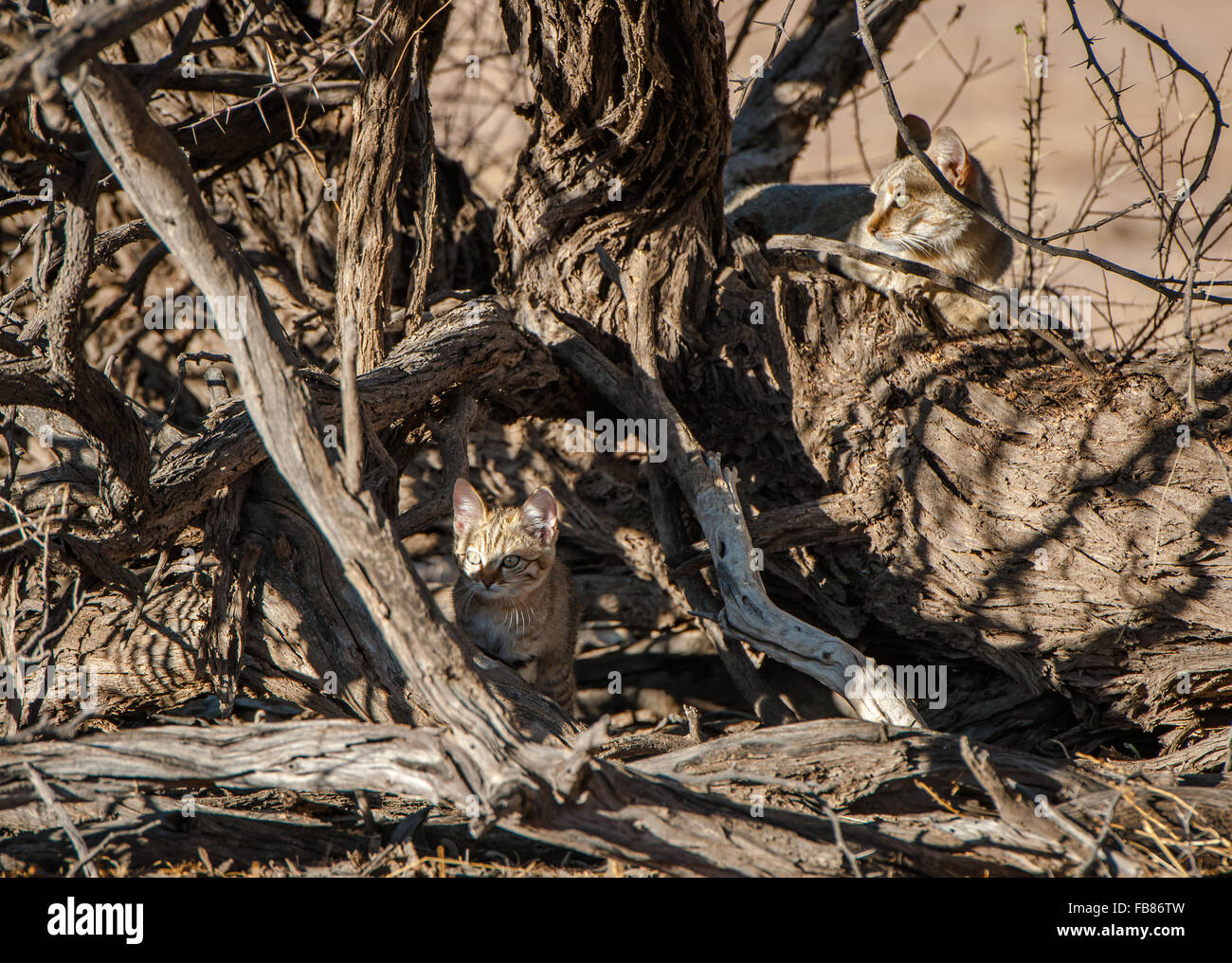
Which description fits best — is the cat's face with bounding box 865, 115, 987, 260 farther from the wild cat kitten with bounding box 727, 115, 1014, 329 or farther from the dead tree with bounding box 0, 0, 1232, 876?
the dead tree with bounding box 0, 0, 1232, 876

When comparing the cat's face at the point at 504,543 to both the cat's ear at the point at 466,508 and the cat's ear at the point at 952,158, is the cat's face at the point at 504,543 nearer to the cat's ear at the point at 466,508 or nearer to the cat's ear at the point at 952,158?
the cat's ear at the point at 466,508

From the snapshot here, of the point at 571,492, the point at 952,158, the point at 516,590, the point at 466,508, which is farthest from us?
the point at 571,492

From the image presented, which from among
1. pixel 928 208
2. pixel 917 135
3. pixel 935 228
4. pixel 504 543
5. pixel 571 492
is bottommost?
pixel 504 543

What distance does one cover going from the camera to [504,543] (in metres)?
4.73

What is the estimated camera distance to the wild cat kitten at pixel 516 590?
4.70m

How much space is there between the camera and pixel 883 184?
526 cm

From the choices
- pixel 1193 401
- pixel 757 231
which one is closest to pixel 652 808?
A: pixel 1193 401

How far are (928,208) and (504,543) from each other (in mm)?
2878

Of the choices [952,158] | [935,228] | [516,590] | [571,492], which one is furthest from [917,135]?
[516,590]

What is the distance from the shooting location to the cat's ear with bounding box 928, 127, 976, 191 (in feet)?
16.4

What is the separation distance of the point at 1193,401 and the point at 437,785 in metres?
3.06

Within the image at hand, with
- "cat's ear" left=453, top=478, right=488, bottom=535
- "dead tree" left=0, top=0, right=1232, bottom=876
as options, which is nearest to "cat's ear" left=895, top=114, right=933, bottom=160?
"dead tree" left=0, top=0, right=1232, bottom=876

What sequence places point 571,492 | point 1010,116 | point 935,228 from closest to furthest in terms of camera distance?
point 935,228
point 571,492
point 1010,116

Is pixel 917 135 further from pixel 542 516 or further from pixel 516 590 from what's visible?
pixel 516 590
